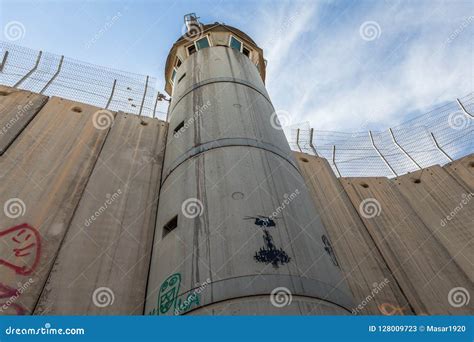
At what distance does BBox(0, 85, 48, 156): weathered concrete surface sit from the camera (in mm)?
9594

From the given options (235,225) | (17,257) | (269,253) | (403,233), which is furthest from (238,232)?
(403,233)

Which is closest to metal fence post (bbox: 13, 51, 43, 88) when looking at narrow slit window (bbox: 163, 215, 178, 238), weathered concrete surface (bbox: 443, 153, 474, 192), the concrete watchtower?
the concrete watchtower

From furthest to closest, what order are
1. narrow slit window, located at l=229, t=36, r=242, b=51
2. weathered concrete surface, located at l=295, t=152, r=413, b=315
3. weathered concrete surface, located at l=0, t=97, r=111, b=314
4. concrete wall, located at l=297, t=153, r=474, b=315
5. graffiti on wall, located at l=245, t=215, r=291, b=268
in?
narrow slit window, located at l=229, t=36, r=242, b=51
concrete wall, located at l=297, t=153, r=474, b=315
weathered concrete surface, located at l=295, t=152, r=413, b=315
weathered concrete surface, located at l=0, t=97, r=111, b=314
graffiti on wall, located at l=245, t=215, r=291, b=268

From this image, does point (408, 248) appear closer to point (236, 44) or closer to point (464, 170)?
point (464, 170)

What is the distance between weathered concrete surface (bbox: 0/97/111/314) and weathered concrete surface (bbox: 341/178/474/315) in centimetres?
726

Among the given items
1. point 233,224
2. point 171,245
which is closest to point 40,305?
point 171,245

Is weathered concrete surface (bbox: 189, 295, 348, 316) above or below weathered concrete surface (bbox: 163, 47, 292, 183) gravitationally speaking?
below

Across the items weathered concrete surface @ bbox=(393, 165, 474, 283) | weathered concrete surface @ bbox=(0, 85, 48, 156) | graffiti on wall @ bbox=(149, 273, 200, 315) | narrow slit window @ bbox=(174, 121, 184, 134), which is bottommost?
graffiti on wall @ bbox=(149, 273, 200, 315)

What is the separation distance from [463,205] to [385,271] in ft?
11.9

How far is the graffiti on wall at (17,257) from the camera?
6070 mm

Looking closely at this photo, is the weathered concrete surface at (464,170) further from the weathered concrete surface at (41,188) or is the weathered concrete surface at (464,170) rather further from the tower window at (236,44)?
the weathered concrete surface at (41,188)

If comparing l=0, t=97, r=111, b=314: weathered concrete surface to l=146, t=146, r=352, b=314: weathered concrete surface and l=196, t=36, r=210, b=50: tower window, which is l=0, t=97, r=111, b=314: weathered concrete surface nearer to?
l=146, t=146, r=352, b=314: weathered concrete surface

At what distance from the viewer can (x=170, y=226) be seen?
23.6 feet

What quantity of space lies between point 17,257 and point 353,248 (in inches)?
291
